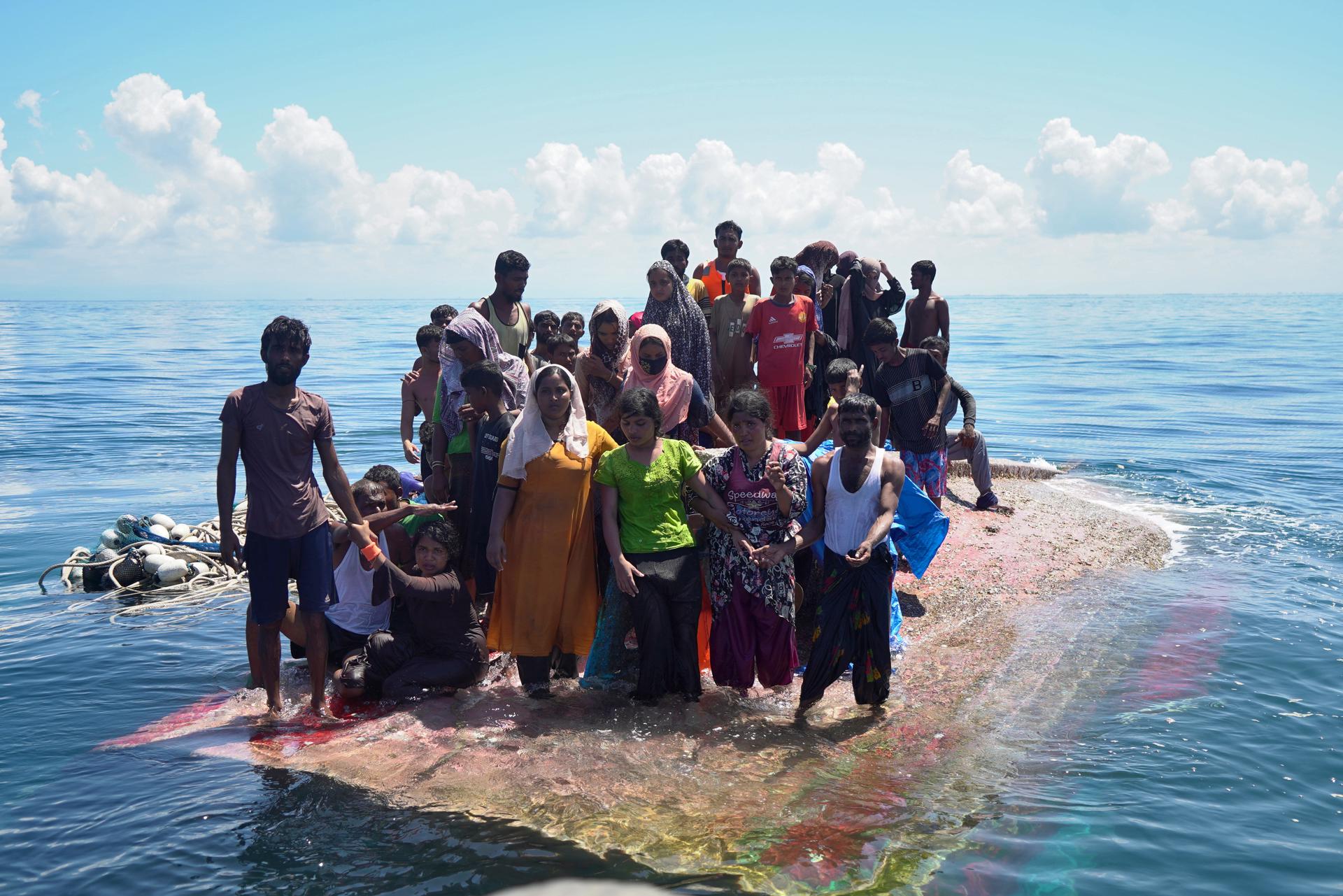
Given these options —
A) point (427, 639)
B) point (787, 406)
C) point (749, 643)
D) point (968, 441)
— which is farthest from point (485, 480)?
point (968, 441)

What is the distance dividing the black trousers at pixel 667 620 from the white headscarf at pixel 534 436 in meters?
0.74

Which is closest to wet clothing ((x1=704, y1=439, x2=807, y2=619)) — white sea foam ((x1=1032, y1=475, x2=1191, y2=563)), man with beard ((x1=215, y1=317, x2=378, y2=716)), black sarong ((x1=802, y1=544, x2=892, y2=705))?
black sarong ((x1=802, y1=544, x2=892, y2=705))

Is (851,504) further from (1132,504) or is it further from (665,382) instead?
(1132,504)

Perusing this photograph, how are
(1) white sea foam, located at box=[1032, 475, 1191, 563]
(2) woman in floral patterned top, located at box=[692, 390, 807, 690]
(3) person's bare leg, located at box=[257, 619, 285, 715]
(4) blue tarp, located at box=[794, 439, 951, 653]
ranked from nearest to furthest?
(2) woman in floral patterned top, located at box=[692, 390, 807, 690] → (3) person's bare leg, located at box=[257, 619, 285, 715] → (4) blue tarp, located at box=[794, 439, 951, 653] → (1) white sea foam, located at box=[1032, 475, 1191, 563]

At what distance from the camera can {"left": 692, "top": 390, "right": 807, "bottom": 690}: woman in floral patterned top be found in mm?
5648

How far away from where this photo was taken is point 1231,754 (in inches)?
239

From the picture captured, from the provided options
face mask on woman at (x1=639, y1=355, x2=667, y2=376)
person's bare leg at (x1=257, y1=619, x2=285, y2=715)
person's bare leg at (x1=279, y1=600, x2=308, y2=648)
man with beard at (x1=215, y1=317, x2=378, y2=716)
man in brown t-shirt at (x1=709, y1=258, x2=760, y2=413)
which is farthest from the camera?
man in brown t-shirt at (x1=709, y1=258, x2=760, y2=413)

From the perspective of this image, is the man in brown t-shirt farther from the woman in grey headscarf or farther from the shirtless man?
the shirtless man

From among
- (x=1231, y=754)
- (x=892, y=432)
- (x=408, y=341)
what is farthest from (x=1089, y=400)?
(x=408, y=341)

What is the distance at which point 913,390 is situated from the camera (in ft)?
26.4

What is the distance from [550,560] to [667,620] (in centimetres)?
76

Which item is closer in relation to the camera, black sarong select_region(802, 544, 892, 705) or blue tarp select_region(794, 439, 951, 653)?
black sarong select_region(802, 544, 892, 705)

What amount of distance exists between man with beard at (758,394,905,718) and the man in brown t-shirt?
9.01ft

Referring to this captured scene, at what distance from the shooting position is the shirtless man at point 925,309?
923 cm
